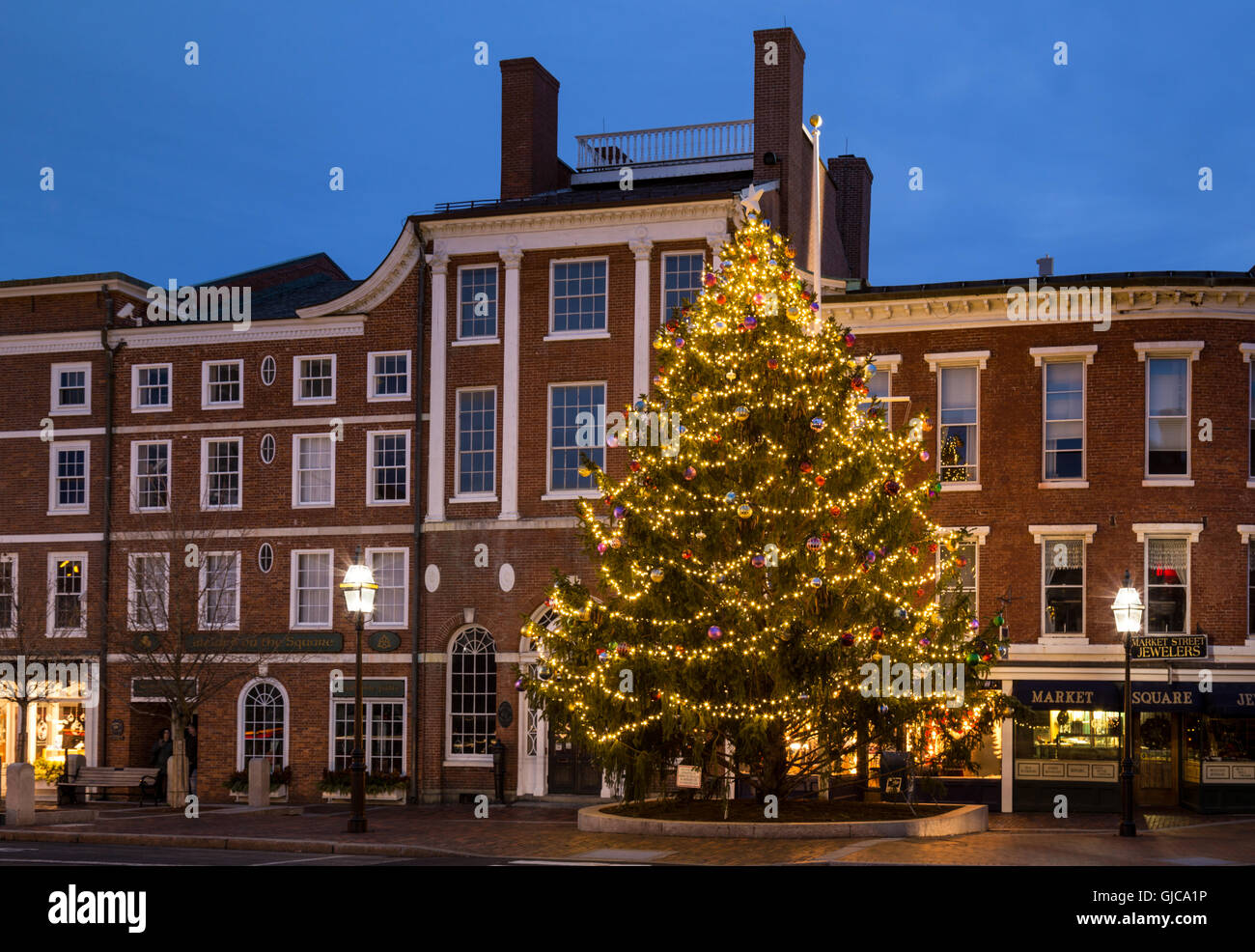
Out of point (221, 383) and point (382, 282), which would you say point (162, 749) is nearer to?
point (221, 383)

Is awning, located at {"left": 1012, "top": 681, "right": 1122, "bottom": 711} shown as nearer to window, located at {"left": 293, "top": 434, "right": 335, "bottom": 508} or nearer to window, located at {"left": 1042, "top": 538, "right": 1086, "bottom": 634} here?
window, located at {"left": 1042, "top": 538, "right": 1086, "bottom": 634}

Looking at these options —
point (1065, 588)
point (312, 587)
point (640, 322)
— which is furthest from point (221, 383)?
point (1065, 588)

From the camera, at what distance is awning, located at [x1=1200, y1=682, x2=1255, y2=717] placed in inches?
1134

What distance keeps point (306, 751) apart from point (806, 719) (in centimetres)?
1717

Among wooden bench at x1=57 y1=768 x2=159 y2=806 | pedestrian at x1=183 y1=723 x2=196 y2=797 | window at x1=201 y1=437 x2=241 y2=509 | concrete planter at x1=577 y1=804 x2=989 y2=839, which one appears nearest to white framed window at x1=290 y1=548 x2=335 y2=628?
window at x1=201 y1=437 x2=241 y2=509

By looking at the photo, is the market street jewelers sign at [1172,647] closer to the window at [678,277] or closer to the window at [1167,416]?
the window at [1167,416]

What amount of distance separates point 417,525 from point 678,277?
887cm

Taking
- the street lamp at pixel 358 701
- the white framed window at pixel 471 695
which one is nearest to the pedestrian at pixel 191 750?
the white framed window at pixel 471 695

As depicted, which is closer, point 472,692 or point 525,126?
point 472,692

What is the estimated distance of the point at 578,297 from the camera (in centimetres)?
3388

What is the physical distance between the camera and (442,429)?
34.4 metres
